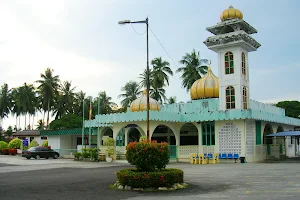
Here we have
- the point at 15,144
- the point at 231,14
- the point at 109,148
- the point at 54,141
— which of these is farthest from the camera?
the point at 15,144

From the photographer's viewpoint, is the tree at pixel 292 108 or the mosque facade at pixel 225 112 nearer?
the mosque facade at pixel 225 112

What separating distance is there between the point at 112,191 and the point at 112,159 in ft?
58.1

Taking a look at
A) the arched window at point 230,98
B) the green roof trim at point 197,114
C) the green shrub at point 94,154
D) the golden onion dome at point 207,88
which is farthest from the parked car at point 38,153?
the arched window at point 230,98

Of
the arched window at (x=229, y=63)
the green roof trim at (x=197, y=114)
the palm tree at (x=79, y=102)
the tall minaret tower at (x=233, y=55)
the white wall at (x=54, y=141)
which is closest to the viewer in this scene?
the green roof trim at (x=197, y=114)

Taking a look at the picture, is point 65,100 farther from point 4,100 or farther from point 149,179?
point 149,179

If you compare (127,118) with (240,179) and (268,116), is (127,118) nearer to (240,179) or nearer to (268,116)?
(268,116)

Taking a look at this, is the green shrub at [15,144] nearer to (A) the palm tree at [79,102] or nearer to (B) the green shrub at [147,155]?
(A) the palm tree at [79,102]

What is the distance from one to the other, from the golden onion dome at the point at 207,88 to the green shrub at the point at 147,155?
1810 centimetres

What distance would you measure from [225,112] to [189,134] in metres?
7.23

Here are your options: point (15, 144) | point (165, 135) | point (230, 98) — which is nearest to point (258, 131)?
point (230, 98)

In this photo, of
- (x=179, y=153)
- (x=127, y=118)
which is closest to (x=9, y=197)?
(x=127, y=118)

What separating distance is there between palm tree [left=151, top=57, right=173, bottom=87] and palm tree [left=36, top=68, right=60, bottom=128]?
18.9m

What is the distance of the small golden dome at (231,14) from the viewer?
93.9 feet

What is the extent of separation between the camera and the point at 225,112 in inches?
1053
